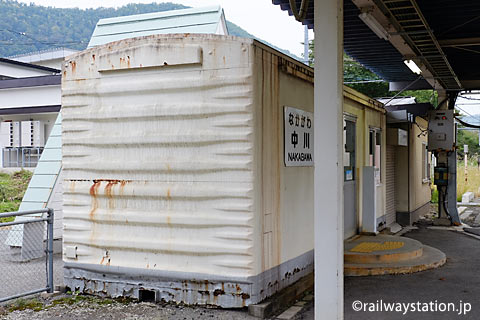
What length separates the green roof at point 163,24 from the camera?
36.1 ft

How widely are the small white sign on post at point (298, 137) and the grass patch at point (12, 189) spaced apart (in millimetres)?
12345

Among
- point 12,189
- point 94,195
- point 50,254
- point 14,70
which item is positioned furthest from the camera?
point 14,70

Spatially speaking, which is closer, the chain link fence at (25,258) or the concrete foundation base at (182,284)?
the concrete foundation base at (182,284)

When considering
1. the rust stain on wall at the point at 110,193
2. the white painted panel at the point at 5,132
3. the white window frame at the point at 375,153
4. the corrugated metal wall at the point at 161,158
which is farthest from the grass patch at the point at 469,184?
the white painted panel at the point at 5,132

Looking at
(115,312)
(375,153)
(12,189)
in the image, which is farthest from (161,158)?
(12,189)

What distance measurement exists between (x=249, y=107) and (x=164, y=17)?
656 cm

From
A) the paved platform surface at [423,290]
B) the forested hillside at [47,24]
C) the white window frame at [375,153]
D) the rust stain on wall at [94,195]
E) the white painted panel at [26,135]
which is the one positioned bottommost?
the paved platform surface at [423,290]

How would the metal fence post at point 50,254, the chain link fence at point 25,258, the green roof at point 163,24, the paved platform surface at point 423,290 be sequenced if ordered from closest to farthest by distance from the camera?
the paved platform surface at point 423,290, the metal fence post at point 50,254, the chain link fence at point 25,258, the green roof at point 163,24

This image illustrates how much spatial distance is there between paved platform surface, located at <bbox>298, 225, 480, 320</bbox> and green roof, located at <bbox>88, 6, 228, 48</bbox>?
5862 mm

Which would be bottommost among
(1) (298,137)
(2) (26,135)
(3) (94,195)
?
(3) (94,195)

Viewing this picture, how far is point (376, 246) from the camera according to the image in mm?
9156

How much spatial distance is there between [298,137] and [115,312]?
10.4ft

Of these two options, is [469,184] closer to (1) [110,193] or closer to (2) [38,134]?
(2) [38,134]

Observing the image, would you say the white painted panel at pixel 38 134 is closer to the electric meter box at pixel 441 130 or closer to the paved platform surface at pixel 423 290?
the electric meter box at pixel 441 130
